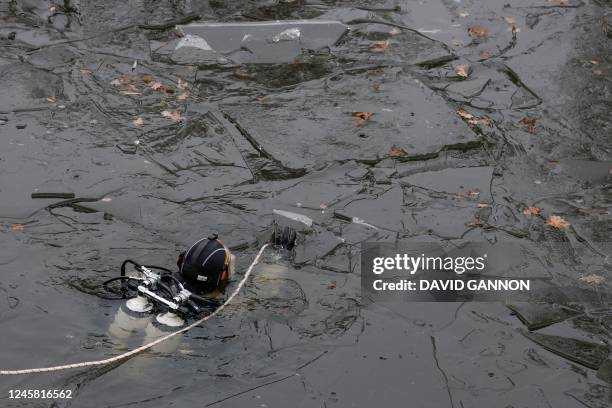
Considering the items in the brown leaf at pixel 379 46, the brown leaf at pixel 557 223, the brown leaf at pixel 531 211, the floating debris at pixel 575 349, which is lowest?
the floating debris at pixel 575 349

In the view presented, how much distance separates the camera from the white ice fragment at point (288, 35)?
37.2ft

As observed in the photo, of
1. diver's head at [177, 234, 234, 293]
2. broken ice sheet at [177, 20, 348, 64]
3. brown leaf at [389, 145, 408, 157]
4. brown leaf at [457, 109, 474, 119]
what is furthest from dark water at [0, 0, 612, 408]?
diver's head at [177, 234, 234, 293]

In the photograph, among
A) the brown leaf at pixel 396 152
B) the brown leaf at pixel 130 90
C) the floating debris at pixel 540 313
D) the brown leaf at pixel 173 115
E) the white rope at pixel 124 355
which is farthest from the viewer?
the brown leaf at pixel 130 90

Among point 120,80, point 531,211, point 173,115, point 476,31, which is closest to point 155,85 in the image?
point 120,80

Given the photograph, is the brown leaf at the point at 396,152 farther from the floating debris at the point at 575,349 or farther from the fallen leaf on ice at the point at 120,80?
the fallen leaf on ice at the point at 120,80

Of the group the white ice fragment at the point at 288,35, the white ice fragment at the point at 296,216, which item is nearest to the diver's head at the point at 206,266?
the white ice fragment at the point at 296,216

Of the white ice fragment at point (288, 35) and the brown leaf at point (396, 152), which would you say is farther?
the white ice fragment at point (288, 35)

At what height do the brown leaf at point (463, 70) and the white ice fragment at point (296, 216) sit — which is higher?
the brown leaf at point (463, 70)

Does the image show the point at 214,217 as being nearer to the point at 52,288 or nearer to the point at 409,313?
the point at 52,288

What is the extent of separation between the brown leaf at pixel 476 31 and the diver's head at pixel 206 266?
21.5 feet

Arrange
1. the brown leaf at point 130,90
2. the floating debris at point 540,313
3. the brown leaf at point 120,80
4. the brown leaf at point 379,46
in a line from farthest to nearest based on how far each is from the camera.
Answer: the brown leaf at point 379,46, the brown leaf at point 120,80, the brown leaf at point 130,90, the floating debris at point 540,313

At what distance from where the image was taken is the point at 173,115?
9.85m

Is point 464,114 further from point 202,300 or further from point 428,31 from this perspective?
point 202,300

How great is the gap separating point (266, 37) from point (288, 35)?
0.33 metres
